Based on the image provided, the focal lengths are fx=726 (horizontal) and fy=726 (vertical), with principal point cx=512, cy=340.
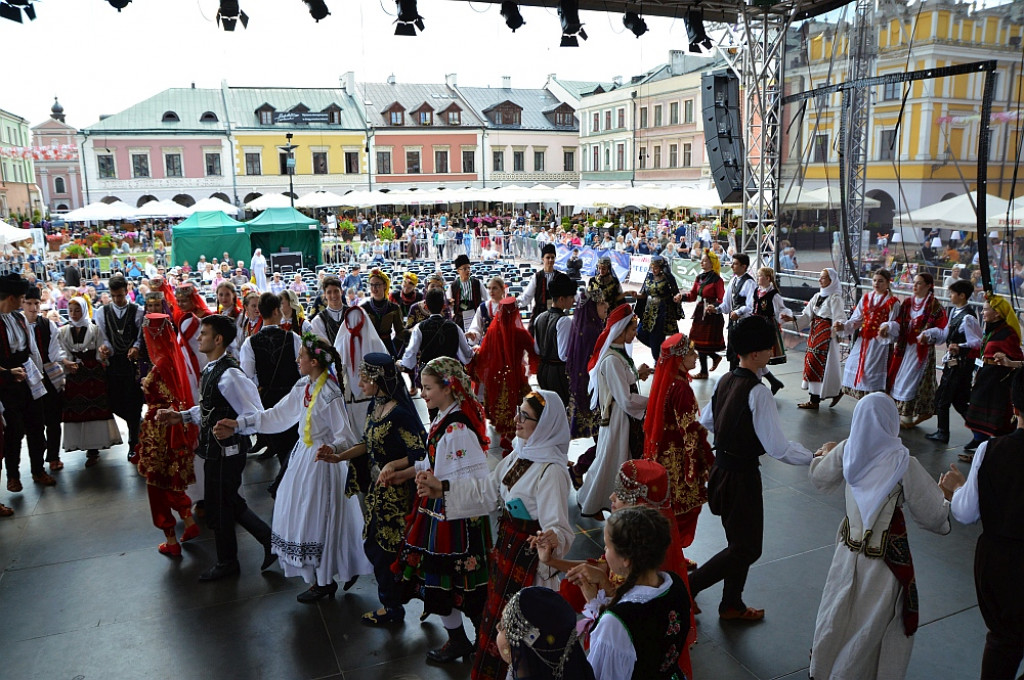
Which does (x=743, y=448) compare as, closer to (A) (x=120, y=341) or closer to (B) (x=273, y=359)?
(B) (x=273, y=359)

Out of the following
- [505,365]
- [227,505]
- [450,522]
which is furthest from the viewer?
[505,365]

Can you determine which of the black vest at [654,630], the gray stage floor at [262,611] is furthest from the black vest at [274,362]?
the black vest at [654,630]

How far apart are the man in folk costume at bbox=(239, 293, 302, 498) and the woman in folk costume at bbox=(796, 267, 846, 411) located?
5.36m

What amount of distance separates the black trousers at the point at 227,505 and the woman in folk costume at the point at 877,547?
3270mm

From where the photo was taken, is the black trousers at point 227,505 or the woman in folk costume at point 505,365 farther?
the woman in folk costume at point 505,365

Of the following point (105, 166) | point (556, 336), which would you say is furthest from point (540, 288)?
point (105, 166)

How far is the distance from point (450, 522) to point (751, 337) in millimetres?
1790

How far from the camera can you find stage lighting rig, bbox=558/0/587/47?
9.80m

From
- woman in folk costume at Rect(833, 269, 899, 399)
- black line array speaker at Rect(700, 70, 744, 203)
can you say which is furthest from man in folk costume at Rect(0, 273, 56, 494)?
black line array speaker at Rect(700, 70, 744, 203)

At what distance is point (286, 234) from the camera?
23156mm

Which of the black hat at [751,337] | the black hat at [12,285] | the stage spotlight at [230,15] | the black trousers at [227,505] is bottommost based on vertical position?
the black trousers at [227,505]

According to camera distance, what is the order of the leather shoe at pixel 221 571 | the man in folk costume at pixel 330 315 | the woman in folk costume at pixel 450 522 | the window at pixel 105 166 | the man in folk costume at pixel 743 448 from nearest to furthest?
the woman in folk costume at pixel 450 522
the man in folk costume at pixel 743 448
the leather shoe at pixel 221 571
the man in folk costume at pixel 330 315
the window at pixel 105 166

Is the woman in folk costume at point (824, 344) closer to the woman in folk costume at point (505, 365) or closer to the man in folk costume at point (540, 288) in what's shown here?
the man in folk costume at point (540, 288)

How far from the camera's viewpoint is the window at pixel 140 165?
43156 millimetres
